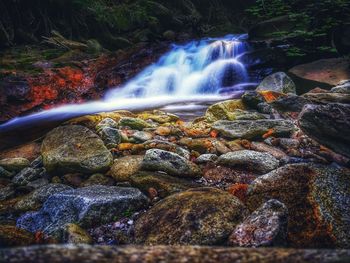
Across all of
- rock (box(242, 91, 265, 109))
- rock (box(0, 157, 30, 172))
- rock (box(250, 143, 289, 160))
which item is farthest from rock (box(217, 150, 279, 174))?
rock (box(0, 157, 30, 172))

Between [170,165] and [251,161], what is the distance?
4.74 feet

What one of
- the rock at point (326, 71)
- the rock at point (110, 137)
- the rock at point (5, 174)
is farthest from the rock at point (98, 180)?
the rock at point (326, 71)

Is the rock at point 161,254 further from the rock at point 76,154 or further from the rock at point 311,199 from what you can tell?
the rock at point 76,154

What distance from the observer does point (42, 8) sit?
53.5 feet

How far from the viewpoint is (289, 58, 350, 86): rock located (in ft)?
36.4

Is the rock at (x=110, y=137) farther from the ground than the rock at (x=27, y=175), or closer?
farther from the ground

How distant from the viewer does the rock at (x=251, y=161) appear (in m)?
5.08

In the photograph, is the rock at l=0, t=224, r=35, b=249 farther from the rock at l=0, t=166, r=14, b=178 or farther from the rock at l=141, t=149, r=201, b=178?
the rock at l=0, t=166, r=14, b=178

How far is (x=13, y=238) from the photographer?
326 cm

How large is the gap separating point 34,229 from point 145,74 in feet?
37.1

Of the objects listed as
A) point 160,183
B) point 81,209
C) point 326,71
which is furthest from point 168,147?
point 326,71

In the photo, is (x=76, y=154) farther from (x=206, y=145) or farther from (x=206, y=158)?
(x=206, y=145)

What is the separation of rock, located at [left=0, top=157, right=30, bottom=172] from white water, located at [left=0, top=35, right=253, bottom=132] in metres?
4.31

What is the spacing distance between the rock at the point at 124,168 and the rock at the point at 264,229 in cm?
248
